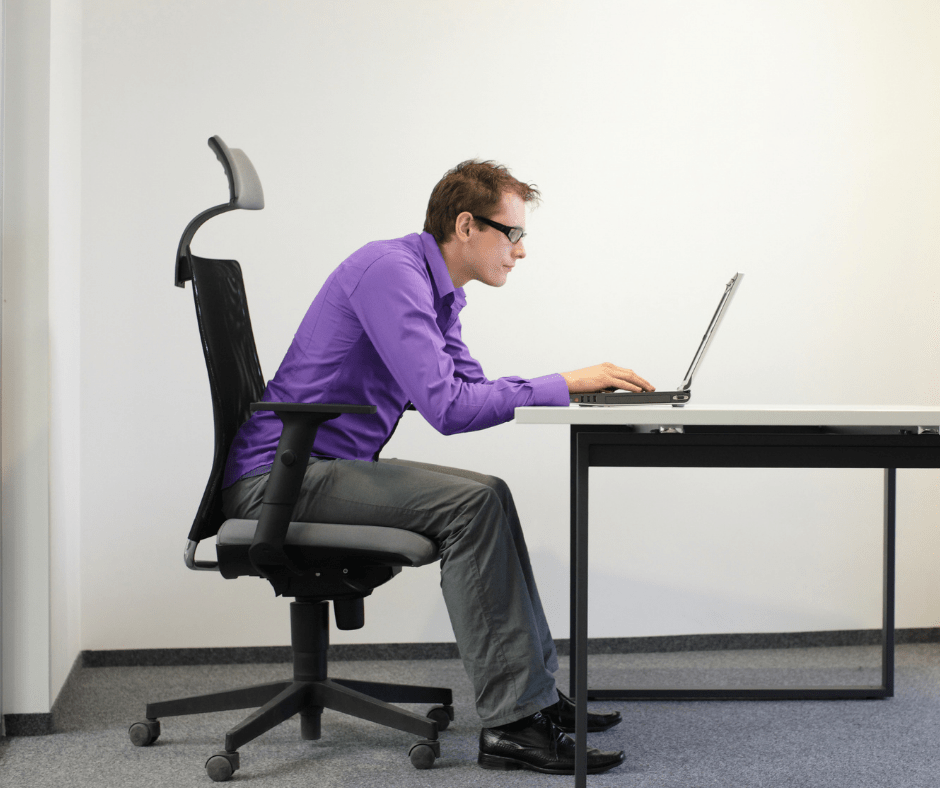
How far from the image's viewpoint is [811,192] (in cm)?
267

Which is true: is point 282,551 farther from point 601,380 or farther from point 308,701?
point 601,380

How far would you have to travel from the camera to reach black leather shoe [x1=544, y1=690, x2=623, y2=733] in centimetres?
175

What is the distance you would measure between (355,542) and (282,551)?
0.41 ft

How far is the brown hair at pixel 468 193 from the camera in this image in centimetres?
180

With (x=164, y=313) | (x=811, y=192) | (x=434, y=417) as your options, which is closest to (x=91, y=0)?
(x=164, y=313)

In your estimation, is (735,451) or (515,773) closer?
(735,451)

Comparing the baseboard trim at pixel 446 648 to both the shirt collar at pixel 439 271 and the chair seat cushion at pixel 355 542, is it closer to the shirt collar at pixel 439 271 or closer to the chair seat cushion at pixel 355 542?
the chair seat cushion at pixel 355 542

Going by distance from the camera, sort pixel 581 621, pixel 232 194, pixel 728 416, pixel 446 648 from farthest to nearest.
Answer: pixel 446 648, pixel 232 194, pixel 581 621, pixel 728 416

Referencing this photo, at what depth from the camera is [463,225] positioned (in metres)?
1.81

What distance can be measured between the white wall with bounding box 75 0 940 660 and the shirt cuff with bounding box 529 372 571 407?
3.28ft

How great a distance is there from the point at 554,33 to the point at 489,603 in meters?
1.76

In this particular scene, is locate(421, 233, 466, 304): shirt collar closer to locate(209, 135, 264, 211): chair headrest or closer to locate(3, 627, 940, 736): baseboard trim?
locate(209, 135, 264, 211): chair headrest

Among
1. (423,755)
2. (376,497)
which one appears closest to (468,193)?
(376,497)

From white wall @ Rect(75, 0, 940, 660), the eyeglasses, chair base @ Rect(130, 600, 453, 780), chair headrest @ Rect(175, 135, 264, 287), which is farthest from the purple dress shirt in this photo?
white wall @ Rect(75, 0, 940, 660)
